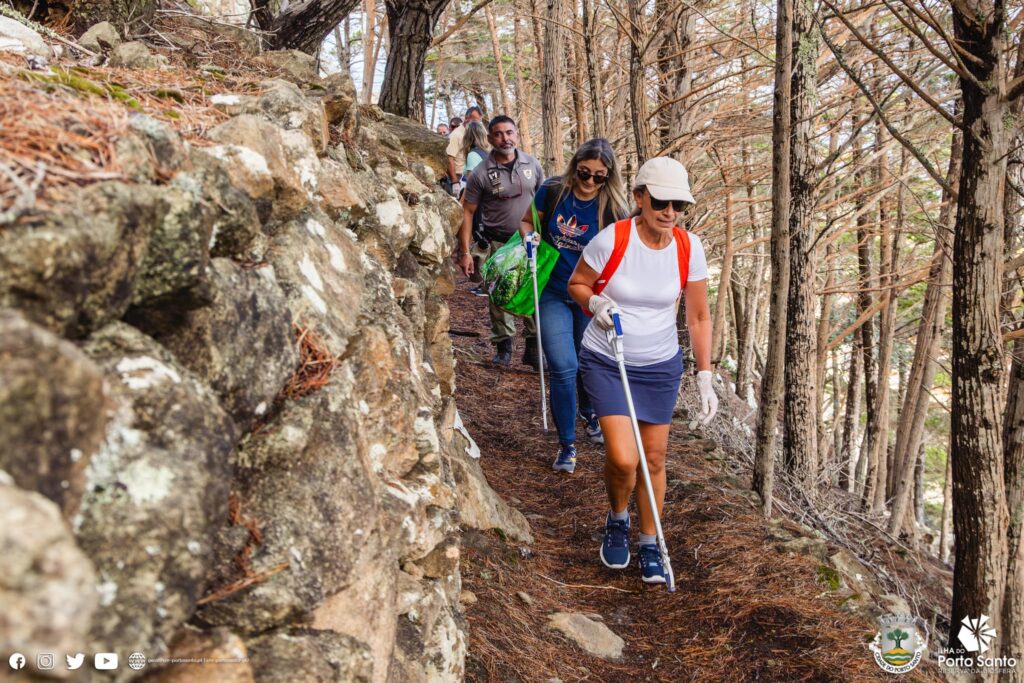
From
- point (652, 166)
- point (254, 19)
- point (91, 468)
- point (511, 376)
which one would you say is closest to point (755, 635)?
point (652, 166)

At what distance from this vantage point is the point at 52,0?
4.39 m

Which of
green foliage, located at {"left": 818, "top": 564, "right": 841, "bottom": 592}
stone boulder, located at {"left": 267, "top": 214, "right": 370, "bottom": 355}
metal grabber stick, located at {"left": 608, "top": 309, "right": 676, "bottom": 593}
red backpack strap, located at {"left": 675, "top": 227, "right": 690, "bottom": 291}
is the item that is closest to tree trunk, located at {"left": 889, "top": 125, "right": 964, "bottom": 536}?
green foliage, located at {"left": 818, "top": 564, "right": 841, "bottom": 592}

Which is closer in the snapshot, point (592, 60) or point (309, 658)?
point (309, 658)

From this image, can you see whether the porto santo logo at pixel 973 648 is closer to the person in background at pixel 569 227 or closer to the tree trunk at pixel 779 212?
the tree trunk at pixel 779 212

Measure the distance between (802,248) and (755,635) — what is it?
12.6ft

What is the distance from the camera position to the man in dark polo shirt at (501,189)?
6781 mm

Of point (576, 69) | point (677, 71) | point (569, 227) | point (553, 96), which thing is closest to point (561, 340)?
point (569, 227)

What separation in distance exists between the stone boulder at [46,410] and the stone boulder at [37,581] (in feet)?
0.25

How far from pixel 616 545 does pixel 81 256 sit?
146 inches

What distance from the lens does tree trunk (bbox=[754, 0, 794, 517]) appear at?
4844mm

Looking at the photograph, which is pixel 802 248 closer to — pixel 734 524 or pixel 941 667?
pixel 734 524

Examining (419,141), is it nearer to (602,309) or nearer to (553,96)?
(553,96)

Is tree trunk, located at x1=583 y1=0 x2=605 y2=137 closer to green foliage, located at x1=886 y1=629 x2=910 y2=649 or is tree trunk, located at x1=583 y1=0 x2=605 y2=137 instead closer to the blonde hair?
the blonde hair

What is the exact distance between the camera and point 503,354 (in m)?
8.77
